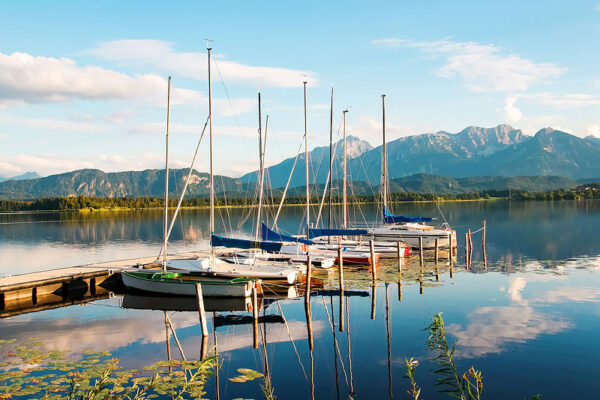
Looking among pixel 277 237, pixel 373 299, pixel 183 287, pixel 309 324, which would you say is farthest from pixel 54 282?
pixel 373 299

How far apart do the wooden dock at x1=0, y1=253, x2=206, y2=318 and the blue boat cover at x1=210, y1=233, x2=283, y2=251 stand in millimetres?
9065

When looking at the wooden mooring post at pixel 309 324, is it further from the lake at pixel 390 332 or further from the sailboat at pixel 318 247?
the sailboat at pixel 318 247

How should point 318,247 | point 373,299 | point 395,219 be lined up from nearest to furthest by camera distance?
point 373,299 → point 318,247 → point 395,219

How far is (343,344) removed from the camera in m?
24.0

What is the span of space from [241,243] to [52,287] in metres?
14.7

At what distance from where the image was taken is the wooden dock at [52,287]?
107 ft

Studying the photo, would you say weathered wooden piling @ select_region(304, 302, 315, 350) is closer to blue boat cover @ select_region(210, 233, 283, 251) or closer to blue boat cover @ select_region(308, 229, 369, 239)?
blue boat cover @ select_region(210, 233, 283, 251)

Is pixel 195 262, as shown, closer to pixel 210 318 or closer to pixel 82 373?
pixel 210 318

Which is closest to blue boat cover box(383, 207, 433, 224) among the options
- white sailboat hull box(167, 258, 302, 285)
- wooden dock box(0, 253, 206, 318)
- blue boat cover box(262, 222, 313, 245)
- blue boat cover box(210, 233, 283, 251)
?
blue boat cover box(262, 222, 313, 245)

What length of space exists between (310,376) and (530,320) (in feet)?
51.8

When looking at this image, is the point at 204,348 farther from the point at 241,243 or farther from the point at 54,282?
the point at 54,282

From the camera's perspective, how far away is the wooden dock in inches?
1282

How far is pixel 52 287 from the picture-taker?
3512 cm

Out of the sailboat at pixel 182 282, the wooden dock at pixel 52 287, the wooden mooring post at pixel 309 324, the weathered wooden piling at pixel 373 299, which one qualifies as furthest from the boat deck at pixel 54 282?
the weathered wooden piling at pixel 373 299
